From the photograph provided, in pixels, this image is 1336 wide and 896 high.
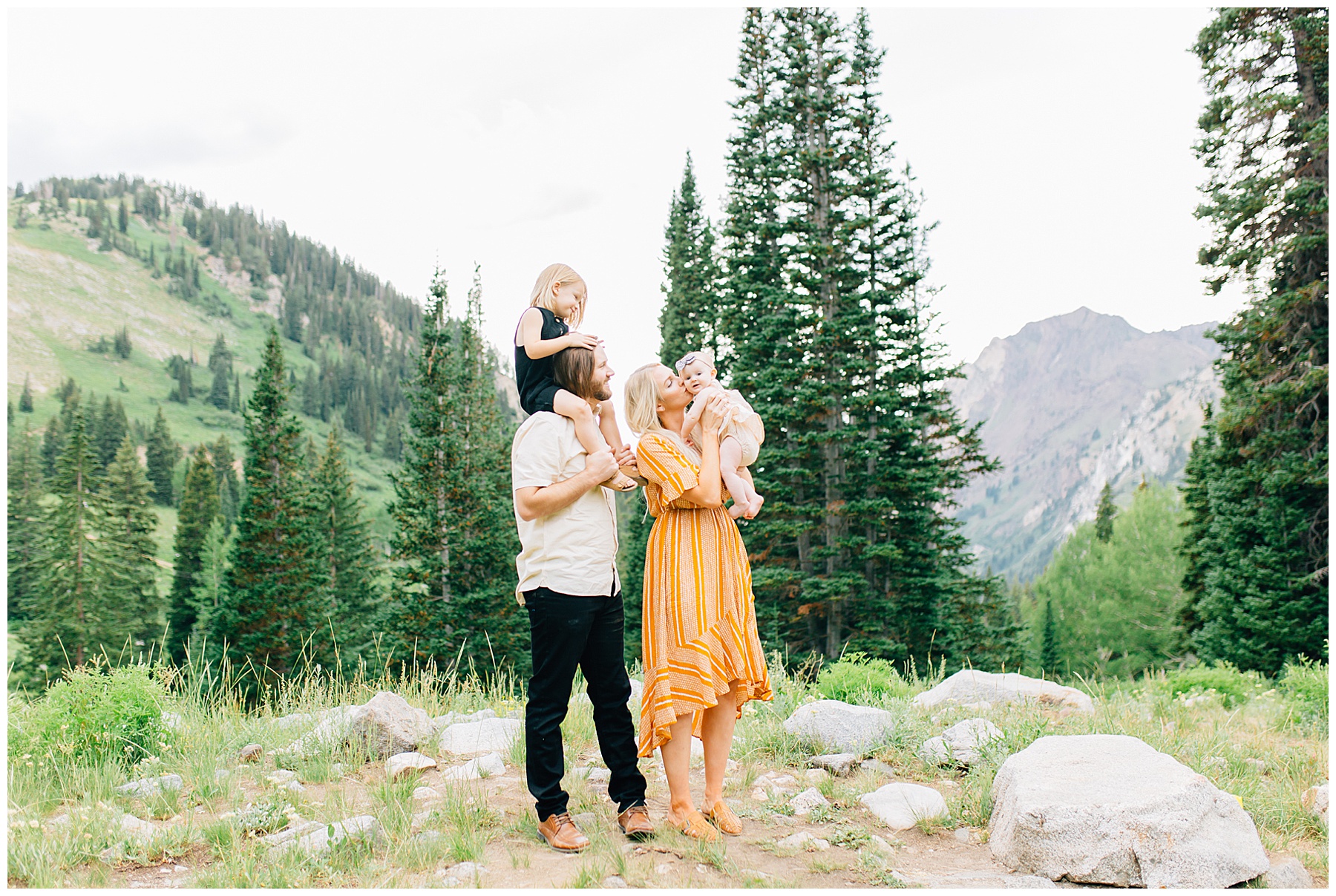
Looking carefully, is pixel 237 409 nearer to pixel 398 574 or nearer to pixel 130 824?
pixel 398 574

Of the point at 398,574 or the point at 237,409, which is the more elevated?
the point at 237,409

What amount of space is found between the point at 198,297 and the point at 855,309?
658 ft

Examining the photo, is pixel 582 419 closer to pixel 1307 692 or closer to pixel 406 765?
pixel 406 765

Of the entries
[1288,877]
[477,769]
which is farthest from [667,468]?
[1288,877]

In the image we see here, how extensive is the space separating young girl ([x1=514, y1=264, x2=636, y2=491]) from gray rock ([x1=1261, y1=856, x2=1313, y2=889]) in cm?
341

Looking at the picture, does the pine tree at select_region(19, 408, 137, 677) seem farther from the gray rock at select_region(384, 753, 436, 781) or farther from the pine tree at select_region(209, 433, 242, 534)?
the gray rock at select_region(384, 753, 436, 781)

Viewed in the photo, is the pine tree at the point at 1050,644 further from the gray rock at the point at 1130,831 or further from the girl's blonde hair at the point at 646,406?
the girl's blonde hair at the point at 646,406

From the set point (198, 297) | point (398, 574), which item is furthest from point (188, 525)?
point (198, 297)

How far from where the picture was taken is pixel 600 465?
12.2 ft

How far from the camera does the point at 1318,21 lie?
51.7 ft

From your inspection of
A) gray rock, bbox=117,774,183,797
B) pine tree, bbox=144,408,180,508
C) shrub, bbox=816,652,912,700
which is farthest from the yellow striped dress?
pine tree, bbox=144,408,180,508

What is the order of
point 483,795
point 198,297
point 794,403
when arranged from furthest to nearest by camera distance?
point 198,297, point 794,403, point 483,795

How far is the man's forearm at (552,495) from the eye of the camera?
362cm

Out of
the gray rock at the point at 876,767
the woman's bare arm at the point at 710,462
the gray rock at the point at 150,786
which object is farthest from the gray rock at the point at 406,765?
the gray rock at the point at 876,767
